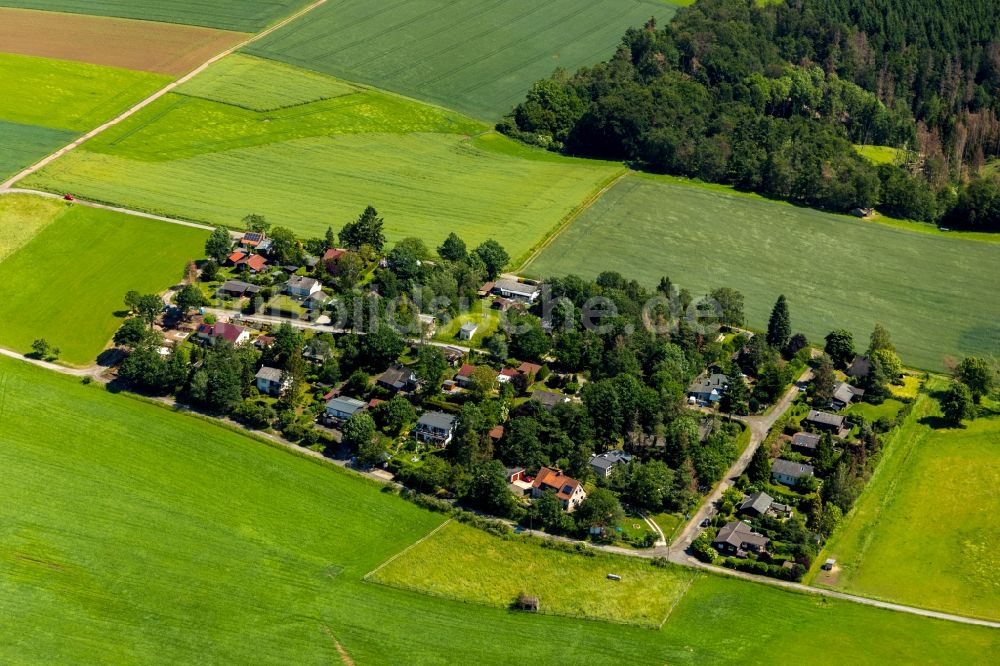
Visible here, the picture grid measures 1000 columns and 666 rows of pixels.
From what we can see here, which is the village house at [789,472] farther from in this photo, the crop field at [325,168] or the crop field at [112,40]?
the crop field at [112,40]

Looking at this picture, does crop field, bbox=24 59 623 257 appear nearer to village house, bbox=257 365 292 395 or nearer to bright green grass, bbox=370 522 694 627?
village house, bbox=257 365 292 395

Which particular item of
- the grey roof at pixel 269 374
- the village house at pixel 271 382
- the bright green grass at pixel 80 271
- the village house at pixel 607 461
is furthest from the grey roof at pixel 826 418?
the bright green grass at pixel 80 271

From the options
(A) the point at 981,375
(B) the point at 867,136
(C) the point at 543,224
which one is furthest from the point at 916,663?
(B) the point at 867,136

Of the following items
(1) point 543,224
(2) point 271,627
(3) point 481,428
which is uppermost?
(1) point 543,224

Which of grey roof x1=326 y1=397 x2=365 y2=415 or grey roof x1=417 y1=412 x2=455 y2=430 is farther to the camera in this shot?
grey roof x1=326 y1=397 x2=365 y2=415

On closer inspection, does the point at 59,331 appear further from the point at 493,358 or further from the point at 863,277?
the point at 863,277

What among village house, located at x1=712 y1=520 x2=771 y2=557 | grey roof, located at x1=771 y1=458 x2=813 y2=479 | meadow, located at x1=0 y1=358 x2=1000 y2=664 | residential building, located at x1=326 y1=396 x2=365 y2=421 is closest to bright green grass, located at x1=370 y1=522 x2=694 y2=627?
meadow, located at x1=0 y1=358 x2=1000 y2=664

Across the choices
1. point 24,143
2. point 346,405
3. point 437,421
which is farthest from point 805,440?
point 24,143

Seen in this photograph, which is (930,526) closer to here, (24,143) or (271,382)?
(271,382)
